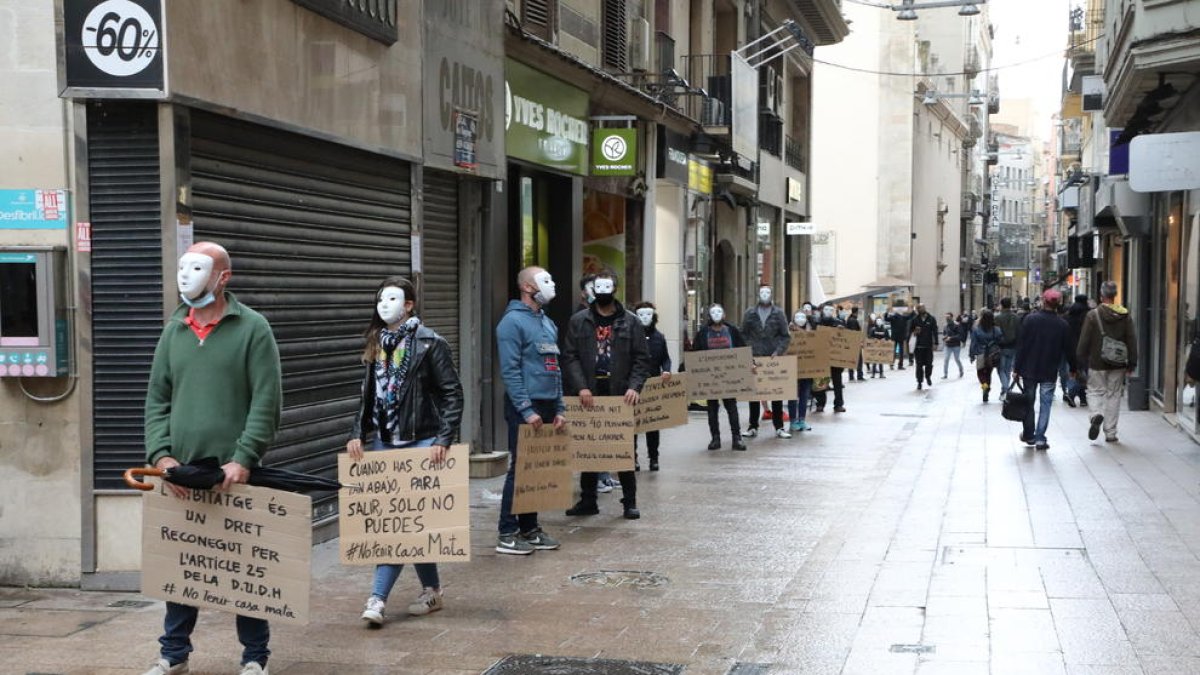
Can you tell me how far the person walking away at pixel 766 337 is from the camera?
17734 mm

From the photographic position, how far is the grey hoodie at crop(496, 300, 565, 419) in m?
9.35

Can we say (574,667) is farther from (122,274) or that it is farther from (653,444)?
(653,444)

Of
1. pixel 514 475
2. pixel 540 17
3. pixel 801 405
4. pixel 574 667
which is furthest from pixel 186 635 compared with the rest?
pixel 801 405

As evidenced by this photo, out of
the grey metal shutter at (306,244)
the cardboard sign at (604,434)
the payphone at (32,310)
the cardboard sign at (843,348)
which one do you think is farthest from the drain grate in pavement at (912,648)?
the cardboard sign at (843,348)

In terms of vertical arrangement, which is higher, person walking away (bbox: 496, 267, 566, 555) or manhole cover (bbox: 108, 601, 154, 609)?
person walking away (bbox: 496, 267, 566, 555)

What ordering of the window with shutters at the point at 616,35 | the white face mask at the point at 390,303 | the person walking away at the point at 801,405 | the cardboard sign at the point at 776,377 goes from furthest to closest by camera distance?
the window with shutters at the point at 616,35
the person walking away at the point at 801,405
the cardboard sign at the point at 776,377
the white face mask at the point at 390,303

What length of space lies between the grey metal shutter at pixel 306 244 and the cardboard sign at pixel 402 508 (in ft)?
6.66

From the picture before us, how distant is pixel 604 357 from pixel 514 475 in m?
2.27

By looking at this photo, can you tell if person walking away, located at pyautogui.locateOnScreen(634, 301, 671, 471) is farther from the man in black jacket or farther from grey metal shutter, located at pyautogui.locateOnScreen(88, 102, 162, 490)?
grey metal shutter, located at pyautogui.locateOnScreen(88, 102, 162, 490)

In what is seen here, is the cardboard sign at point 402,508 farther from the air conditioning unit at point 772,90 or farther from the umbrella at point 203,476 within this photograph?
the air conditioning unit at point 772,90

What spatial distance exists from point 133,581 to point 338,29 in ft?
14.0

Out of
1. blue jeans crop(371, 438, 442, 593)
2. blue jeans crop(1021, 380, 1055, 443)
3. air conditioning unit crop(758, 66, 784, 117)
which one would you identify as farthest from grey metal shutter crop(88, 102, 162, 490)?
air conditioning unit crop(758, 66, 784, 117)

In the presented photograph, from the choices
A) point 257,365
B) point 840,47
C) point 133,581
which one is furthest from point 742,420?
point 840,47

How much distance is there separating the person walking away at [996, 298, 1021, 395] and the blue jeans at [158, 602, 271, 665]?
19.2 metres
